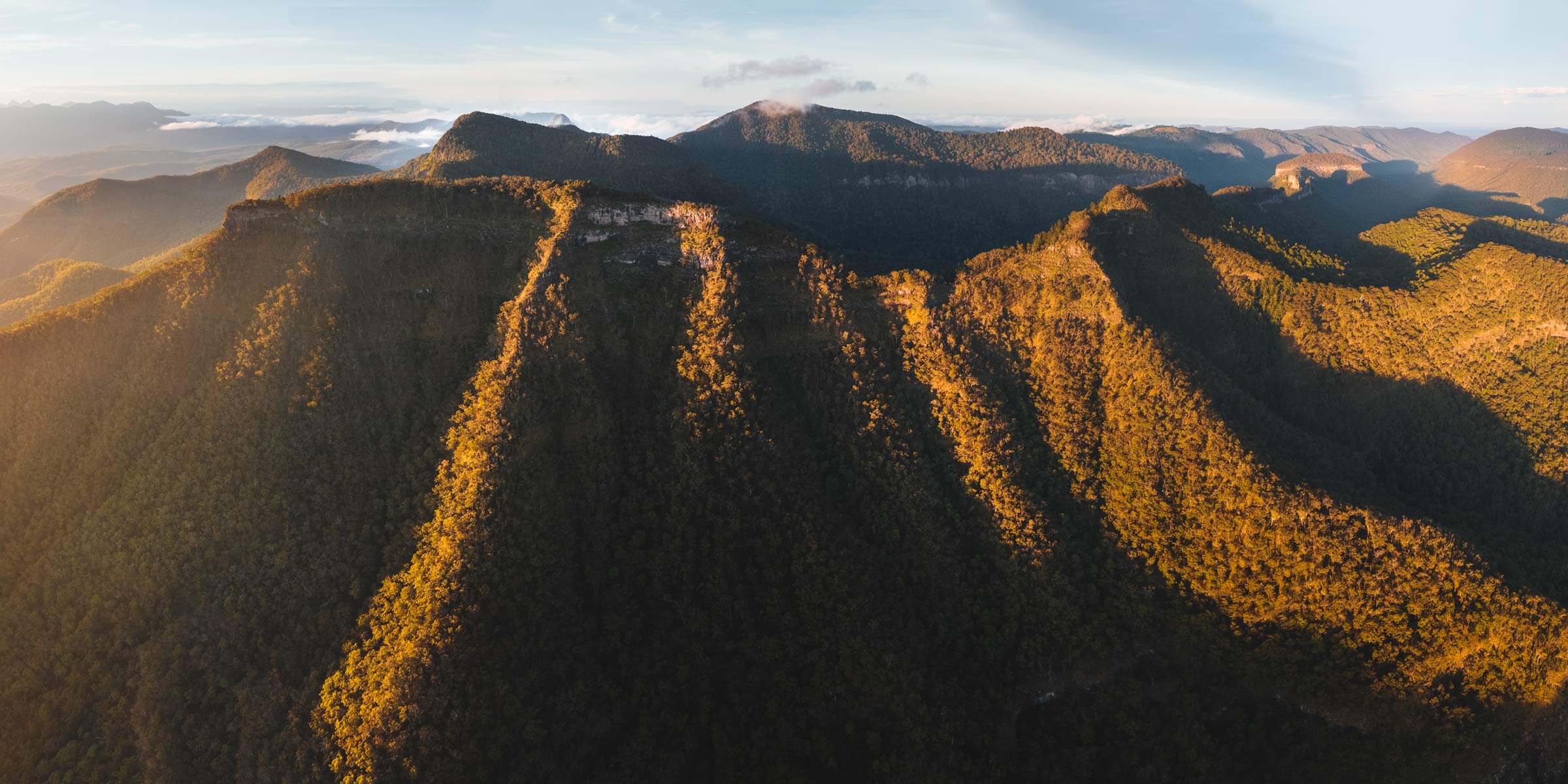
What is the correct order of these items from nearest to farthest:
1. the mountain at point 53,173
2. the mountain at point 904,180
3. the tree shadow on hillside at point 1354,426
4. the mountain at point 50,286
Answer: the tree shadow on hillside at point 1354,426
the mountain at point 50,286
the mountain at point 904,180
the mountain at point 53,173

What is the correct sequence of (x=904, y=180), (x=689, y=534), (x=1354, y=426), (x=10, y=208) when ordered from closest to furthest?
(x=689, y=534) < (x=1354, y=426) < (x=10, y=208) < (x=904, y=180)

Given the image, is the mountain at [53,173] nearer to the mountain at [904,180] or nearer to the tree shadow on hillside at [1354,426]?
the mountain at [904,180]

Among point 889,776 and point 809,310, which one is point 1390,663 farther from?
point 809,310

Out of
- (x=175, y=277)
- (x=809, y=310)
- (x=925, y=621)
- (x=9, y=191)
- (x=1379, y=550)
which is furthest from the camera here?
(x=9, y=191)

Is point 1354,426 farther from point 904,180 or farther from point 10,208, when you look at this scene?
point 10,208

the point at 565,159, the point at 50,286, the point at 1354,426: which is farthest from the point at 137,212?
the point at 1354,426

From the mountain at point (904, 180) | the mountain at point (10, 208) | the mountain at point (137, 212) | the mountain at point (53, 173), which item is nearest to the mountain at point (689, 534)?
the mountain at point (904, 180)

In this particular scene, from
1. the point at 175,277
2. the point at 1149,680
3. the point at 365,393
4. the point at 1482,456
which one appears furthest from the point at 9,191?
the point at 1482,456
